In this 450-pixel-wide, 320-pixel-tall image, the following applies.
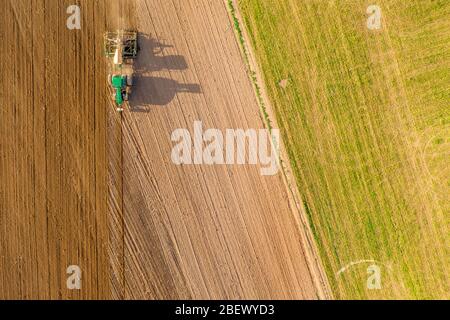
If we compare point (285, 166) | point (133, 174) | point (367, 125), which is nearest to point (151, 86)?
point (133, 174)

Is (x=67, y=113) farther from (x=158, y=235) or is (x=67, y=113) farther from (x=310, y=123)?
(x=310, y=123)

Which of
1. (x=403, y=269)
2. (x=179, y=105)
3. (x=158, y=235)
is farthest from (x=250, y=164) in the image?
(x=403, y=269)

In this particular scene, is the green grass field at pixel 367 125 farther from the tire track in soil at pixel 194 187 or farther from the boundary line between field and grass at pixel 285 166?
the tire track in soil at pixel 194 187

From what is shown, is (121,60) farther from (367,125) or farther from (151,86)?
(367,125)

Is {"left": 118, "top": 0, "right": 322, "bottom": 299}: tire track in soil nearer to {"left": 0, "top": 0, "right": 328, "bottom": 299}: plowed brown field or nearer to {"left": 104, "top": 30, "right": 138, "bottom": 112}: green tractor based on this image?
{"left": 0, "top": 0, "right": 328, "bottom": 299}: plowed brown field

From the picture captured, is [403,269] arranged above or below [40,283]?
below
